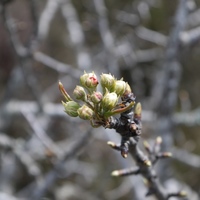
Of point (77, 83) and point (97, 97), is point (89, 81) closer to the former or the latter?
point (97, 97)

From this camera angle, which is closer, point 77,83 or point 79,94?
point 79,94

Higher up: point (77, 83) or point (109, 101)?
point (77, 83)

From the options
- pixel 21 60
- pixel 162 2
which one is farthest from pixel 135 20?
pixel 162 2

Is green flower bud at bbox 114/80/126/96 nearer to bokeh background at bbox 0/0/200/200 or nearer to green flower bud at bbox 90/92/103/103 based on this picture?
green flower bud at bbox 90/92/103/103

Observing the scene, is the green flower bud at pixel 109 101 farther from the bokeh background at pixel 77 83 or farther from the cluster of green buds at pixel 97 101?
the bokeh background at pixel 77 83

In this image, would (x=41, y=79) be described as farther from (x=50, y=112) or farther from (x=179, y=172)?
(x=50, y=112)

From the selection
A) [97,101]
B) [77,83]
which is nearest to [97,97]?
[97,101]
